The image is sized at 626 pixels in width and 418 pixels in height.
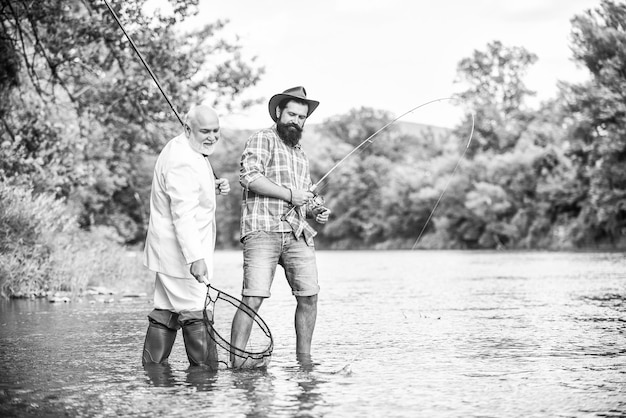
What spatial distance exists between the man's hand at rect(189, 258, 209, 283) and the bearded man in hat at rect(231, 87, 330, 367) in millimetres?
486

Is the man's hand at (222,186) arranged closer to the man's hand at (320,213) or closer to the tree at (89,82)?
the man's hand at (320,213)

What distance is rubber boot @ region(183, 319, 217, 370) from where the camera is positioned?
21.8ft

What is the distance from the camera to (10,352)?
7.81m

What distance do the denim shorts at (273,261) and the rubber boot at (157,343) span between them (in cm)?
59

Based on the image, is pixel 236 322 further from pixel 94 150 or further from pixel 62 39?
pixel 94 150

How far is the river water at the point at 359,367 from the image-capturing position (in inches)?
209

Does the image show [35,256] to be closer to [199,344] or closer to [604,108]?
[199,344]

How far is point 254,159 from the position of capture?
22.5 feet

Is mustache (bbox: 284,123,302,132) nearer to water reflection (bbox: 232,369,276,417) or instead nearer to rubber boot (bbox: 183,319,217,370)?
rubber boot (bbox: 183,319,217,370)

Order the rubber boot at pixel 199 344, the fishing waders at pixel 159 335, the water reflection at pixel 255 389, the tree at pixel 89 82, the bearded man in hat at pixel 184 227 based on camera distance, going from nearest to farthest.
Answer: the water reflection at pixel 255 389 < the bearded man in hat at pixel 184 227 < the rubber boot at pixel 199 344 < the fishing waders at pixel 159 335 < the tree at pixel 89 82

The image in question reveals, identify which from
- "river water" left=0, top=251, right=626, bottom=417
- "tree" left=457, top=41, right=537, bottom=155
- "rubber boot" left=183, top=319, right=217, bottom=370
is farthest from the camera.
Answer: "tree" left=457, top=41, right=537, bottom=155

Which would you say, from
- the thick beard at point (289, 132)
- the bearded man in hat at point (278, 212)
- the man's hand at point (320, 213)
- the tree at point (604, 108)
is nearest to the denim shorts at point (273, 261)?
the bearded man in hat at point (278, 212)

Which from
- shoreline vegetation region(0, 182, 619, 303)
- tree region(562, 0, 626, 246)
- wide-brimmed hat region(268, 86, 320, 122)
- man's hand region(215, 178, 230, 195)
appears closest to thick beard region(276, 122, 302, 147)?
wide-brimmed hat region(268, 86, 320, 122)

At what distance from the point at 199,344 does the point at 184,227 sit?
855mm
